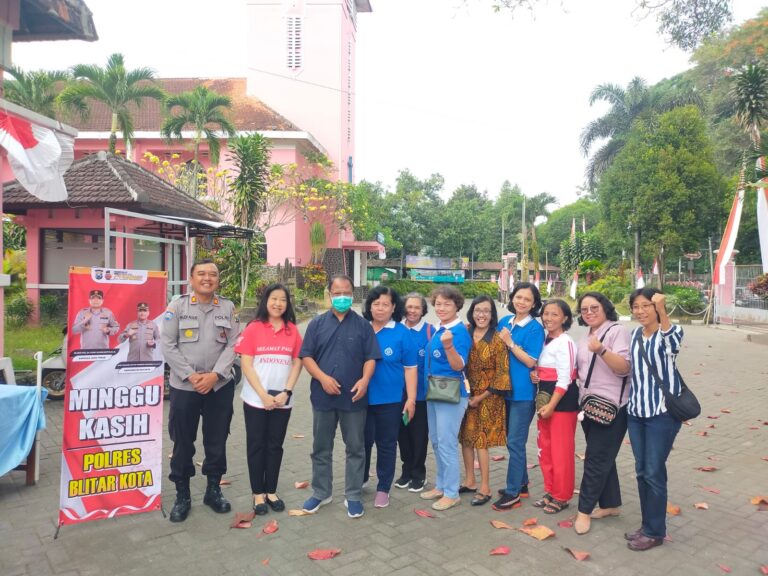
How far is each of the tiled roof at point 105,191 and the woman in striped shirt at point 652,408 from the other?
327 inches

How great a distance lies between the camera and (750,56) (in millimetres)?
27828

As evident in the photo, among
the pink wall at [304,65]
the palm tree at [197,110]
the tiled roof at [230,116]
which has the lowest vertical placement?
the palm tree at [197,110]

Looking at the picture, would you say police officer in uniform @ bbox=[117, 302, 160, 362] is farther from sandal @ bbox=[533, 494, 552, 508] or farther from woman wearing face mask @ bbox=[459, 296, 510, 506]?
sandal @ bbox=[533, 494, 552, 508]

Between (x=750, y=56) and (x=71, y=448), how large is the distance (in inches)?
1308

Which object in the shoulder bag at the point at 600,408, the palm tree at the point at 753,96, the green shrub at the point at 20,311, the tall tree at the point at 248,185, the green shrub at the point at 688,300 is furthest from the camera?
the green shrub at the point at 688,300

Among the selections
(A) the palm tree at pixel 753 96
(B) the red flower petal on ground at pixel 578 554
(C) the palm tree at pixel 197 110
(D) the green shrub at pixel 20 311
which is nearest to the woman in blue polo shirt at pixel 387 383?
(B) the red flower petal on ground at pixel 578 554

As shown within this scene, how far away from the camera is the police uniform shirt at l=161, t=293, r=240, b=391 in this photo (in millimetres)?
4047

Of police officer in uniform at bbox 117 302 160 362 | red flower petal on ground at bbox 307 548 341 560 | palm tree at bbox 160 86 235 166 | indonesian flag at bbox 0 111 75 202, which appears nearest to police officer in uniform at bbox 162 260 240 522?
police officer in uniform at bbox 117 302 160 362

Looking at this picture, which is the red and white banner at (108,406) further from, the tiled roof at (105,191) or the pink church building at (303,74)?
the pink church building at (303,74)

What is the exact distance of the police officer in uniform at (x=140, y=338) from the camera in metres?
4.18

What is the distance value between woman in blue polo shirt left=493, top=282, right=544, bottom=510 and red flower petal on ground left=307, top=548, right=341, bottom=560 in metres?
1.34

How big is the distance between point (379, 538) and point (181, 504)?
1440 millimetres

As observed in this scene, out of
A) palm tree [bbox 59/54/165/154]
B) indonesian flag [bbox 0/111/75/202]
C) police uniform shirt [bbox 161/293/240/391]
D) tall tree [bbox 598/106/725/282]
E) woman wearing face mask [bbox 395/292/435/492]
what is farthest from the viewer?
tall tree [bbox 598/106/725/282]

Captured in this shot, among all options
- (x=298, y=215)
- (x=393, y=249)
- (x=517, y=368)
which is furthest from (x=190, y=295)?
(x=393, y=249)
